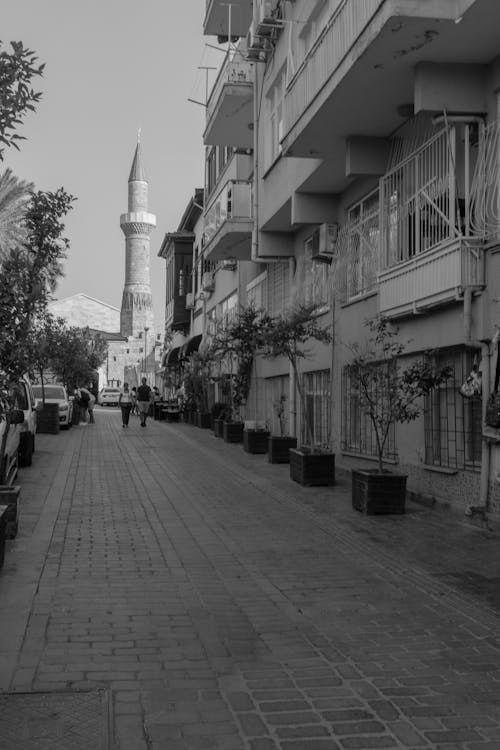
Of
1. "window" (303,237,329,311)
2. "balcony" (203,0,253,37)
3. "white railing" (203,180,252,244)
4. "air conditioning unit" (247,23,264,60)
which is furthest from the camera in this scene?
"balcony" (203,0,253,37)

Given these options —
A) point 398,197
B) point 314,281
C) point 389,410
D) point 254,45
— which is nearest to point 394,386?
point 389,410

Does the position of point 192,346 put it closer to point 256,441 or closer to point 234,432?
point 234,432

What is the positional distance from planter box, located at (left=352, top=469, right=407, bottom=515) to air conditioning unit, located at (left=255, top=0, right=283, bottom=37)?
1055 centimetres

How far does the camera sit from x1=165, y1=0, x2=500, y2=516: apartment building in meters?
9.23

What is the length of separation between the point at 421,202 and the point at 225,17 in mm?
14344

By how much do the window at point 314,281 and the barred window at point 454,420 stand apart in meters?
5.02

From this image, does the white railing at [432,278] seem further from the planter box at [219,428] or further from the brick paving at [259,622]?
the planter box at [219,428]

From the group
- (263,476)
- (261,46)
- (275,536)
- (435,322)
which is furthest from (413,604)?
(261,46)

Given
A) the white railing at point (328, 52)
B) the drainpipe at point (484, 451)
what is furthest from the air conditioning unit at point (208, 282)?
the drainpipe at point (484, 451)

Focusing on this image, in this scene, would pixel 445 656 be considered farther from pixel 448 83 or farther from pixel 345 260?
pixel 345 260

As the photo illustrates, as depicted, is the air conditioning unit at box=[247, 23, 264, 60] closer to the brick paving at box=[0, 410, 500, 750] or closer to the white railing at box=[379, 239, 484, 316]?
the white railing at box=[379, 239, 484, 316]

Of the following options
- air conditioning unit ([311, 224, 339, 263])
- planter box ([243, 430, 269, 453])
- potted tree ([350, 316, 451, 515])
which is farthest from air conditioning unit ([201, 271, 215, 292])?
potted tree ([350, 316, 451, 515])

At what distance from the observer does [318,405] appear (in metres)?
17.5

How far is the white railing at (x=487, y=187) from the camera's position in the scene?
30.0ft
